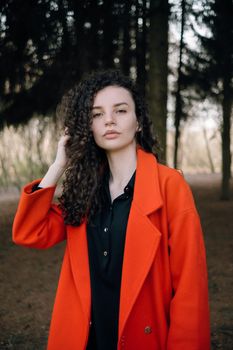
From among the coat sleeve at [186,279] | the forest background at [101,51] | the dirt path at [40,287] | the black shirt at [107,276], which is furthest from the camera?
the forest background at [101,51]

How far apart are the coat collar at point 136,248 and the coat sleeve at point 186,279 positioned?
4.0 inches

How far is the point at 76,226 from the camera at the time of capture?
6.45 feet

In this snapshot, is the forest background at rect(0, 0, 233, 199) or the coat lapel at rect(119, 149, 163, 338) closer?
the coat lapel at rect(119, 149, 163, 338)

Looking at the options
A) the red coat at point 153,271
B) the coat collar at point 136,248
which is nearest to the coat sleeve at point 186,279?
the red coat at point 153,271

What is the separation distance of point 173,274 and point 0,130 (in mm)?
5648

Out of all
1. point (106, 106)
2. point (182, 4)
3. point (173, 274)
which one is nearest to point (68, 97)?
point (106, 106)

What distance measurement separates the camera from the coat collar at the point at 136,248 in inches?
67.2

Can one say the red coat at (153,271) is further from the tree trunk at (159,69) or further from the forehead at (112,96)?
the tree trunk at (159,69)

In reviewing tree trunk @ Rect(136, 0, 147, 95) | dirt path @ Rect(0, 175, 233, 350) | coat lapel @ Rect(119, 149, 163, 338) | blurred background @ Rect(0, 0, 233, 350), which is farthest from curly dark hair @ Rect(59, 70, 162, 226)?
tree trunk @ Rect(136, 0, 147, 95)

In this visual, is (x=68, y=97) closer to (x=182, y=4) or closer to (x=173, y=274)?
(x=173, y=274)

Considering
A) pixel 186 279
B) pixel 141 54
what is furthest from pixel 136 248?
pixel 141 54

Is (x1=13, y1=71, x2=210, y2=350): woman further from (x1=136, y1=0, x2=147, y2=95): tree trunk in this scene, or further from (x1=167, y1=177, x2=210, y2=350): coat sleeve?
Result: (x1=136, y1=0, x2=147, y2=95): tree trunk

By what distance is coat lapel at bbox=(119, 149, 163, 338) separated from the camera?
170cm

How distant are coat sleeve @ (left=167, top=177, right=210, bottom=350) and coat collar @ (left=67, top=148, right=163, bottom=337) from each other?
10 centimetres
